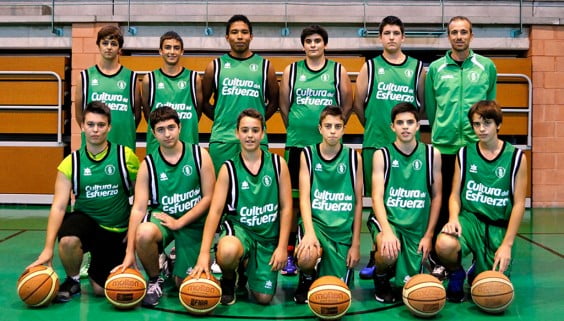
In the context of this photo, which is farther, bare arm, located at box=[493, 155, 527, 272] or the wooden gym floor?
bare arm, located at box=[493, 155, 527, 272]

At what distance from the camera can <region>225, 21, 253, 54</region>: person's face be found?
3.93m

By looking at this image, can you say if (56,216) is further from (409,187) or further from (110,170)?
(409,187)

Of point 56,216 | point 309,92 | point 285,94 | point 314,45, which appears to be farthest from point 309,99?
point 56,216

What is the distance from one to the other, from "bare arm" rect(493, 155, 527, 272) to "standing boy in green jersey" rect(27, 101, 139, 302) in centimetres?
221

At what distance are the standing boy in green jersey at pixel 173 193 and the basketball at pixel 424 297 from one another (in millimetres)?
1273

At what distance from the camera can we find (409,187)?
3.35 meters

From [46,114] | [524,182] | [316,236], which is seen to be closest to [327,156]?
[316,236]

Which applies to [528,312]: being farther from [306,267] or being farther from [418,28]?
[418,28]

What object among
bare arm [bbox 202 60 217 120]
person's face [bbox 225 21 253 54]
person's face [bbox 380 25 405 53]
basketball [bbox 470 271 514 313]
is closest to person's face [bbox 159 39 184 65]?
bare arm [bbox 202 60 217 120]

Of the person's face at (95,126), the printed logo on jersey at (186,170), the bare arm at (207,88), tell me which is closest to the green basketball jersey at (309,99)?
the bare arm at (207,88)

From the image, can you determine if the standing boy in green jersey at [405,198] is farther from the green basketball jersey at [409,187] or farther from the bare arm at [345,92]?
the bare arm at [345,92]

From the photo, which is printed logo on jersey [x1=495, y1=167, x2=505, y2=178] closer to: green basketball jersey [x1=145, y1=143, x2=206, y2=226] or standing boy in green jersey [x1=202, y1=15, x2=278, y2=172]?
standing boy in green jersey [x1=202, y1=15, x2=278, y2=172]

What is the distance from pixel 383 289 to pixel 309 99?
137 centimetres

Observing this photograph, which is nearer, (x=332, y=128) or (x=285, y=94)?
(x=332, y=128)
